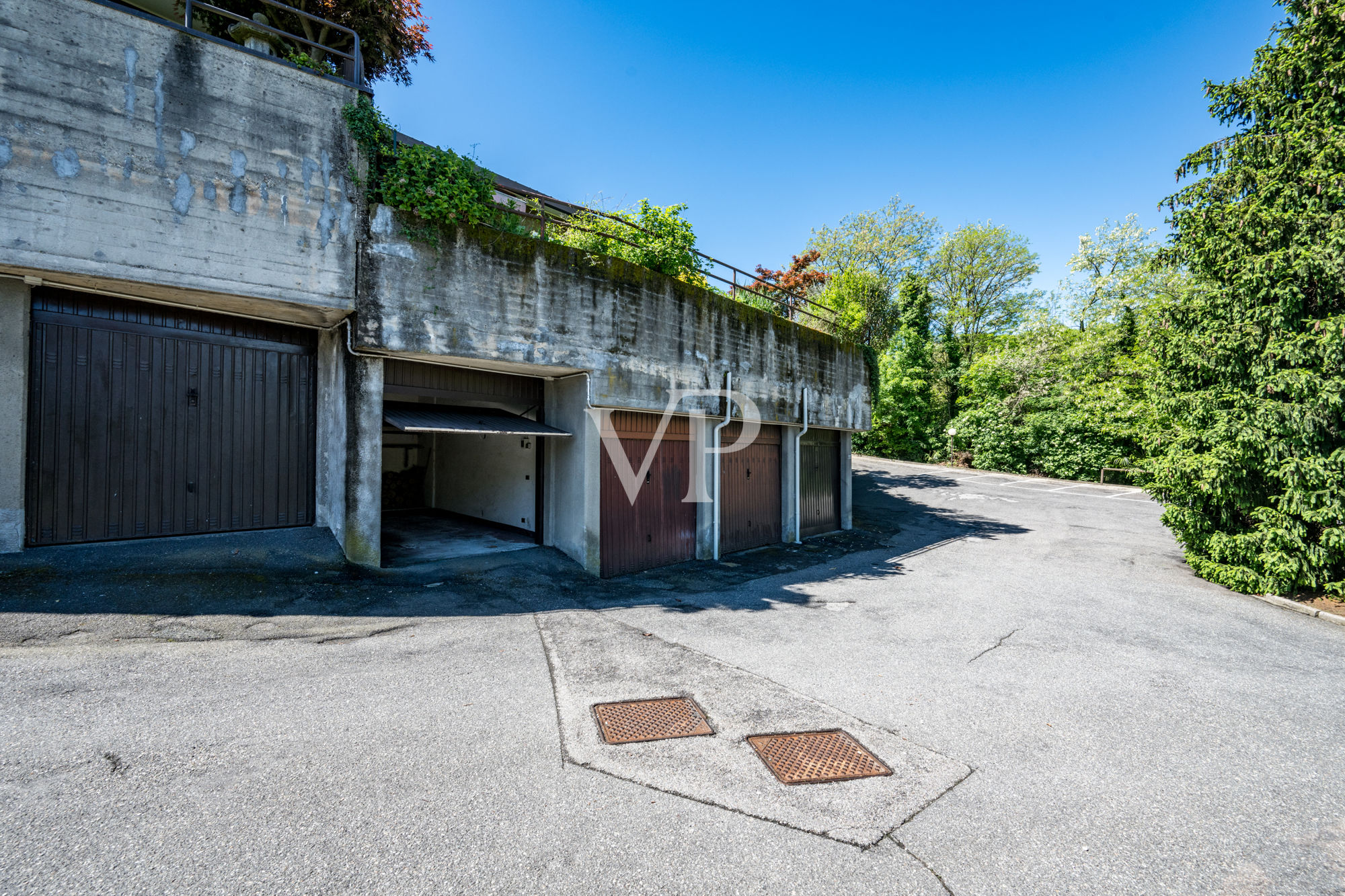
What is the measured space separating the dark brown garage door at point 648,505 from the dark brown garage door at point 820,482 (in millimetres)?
4114

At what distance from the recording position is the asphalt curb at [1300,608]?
7359mm

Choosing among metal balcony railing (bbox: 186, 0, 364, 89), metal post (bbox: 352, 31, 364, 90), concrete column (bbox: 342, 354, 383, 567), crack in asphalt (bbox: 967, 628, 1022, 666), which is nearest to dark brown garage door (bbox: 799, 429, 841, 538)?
crack in asphalt (bbox: 967, 628, 1022, 666)

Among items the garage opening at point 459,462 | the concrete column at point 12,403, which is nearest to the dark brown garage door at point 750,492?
the garage opening at point 459,462

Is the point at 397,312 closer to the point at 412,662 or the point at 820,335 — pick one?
the point at 412,662

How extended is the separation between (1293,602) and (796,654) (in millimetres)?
7771

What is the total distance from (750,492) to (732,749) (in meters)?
8.27

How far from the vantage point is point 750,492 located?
1180 centimetres

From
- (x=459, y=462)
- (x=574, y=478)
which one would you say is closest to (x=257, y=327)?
(x=574, y=478)

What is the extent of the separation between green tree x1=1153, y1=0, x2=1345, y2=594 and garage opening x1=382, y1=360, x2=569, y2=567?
389 inches

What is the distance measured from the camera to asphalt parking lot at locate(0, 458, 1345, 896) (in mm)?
2596

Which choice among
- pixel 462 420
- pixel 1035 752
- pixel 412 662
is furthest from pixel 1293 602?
pixel 462 420

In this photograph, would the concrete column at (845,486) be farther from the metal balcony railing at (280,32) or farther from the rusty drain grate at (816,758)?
the metal balcony railing at (280,32)

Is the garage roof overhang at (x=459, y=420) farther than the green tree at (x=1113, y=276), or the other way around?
the green tree at (x=1113, y=276)

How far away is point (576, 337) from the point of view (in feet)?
27.2
